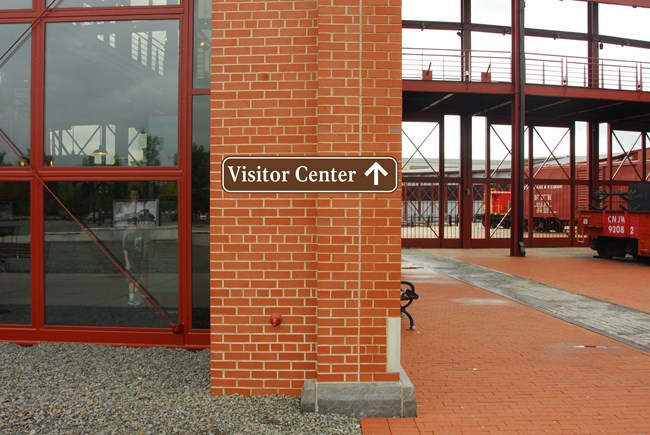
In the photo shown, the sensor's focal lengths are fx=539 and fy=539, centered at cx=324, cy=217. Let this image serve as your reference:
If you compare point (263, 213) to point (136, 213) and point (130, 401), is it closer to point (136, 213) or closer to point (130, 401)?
point (130, 401)

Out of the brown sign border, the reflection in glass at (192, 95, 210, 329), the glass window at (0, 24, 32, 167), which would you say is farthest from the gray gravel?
the glass window at (0, 24, 32, 167)

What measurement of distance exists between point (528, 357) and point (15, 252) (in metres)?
5.80

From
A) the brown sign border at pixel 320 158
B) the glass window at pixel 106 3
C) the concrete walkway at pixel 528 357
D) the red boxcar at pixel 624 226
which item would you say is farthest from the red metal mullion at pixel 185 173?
the red boxcar at pixel 624 226

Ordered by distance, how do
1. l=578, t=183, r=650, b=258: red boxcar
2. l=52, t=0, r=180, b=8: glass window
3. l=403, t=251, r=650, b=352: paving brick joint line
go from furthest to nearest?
l=578, t=183, r=650, b=258: red boxcar, l=403, t=251, r=650, b=352: paving brick joint line, l=52, t=0, r=180, b=8: glass window

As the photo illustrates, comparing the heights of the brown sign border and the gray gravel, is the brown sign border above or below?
above

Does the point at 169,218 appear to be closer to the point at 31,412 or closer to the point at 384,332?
the point at 31,412

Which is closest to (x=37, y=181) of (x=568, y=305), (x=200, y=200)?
(x=200, y=200)

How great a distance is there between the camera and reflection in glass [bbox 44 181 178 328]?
5.78m

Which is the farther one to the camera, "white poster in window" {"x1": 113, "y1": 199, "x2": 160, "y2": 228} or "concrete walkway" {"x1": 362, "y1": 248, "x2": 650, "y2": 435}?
"white poster in window" {"x1": 113, "y1": 199, "x2": 160, "y2": 228}

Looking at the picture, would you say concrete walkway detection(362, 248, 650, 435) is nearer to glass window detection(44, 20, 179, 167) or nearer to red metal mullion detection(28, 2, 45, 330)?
glass window detection(44, 20, 179, 167)

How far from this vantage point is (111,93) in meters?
5.96

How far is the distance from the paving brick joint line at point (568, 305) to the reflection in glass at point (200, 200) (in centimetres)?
502

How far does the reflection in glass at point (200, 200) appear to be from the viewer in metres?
5.73

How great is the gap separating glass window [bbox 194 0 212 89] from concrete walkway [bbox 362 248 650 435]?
12.1ft
